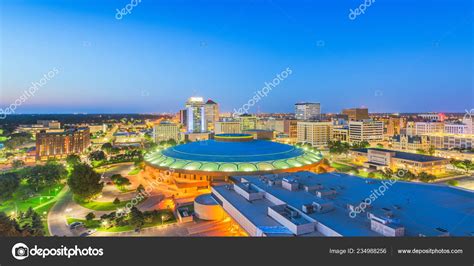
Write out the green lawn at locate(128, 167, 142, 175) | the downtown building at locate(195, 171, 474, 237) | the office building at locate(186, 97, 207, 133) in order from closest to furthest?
1. the downtown building at locate(195, 171, 474, 237)
2. the green lawn at locate(128, 167, 142, 175)
3. the office building at locate(186, 97, 207, 133)

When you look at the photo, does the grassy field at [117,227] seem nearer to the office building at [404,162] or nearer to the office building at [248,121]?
the office building at [404,162]

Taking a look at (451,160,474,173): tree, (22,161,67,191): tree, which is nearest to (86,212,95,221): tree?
(22,161,67,191): tree

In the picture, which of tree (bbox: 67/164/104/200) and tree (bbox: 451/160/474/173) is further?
tree (bbox: 451/160/474/173)

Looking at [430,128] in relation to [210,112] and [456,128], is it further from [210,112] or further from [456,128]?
[210,112]

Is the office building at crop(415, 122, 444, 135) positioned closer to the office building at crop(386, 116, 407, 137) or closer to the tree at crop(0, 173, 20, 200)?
the office building at crop(386, 116, 407, 137)

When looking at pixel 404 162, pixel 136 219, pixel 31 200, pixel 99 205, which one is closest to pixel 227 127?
pixel 404 162
